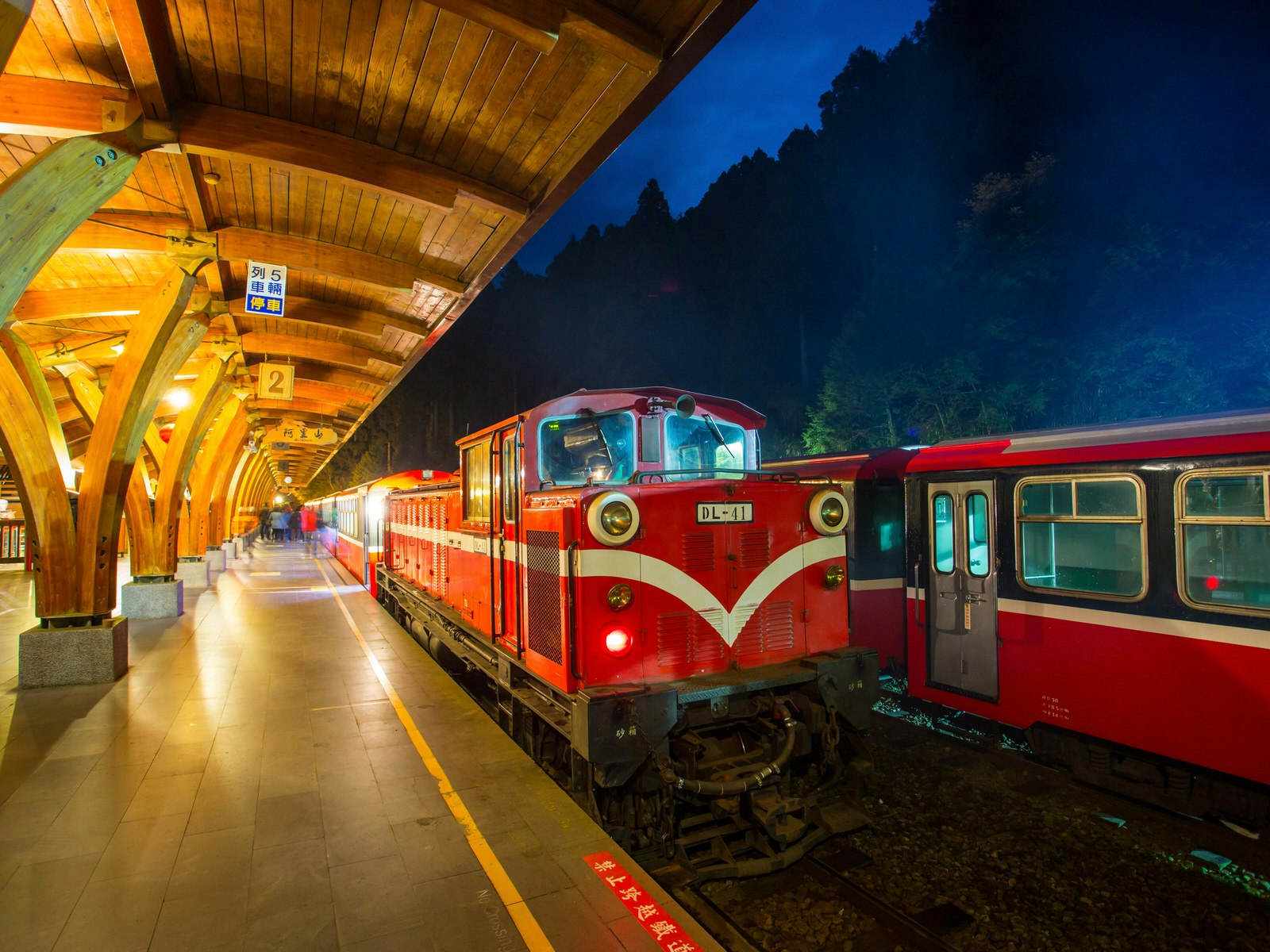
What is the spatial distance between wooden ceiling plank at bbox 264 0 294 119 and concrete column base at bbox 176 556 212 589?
48.1ft

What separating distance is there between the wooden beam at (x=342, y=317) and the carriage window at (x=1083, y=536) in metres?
8.10

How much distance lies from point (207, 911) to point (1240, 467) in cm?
699

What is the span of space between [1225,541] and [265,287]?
971 centimetres

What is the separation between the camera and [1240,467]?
4.71 metres

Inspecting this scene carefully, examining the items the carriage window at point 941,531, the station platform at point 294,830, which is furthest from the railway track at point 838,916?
the carriage window at point 941,531

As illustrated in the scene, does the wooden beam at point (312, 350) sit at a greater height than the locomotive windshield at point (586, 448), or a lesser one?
greater

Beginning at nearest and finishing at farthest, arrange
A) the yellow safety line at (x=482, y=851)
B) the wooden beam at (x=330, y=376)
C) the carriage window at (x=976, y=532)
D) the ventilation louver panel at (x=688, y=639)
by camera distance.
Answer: the yellow safety line at (x=482, y=851)
the ventilation louver panel at (x=688, y=639)
the carriage window at (x=976, y=532)
the wooden beam at (x=330, y=376)

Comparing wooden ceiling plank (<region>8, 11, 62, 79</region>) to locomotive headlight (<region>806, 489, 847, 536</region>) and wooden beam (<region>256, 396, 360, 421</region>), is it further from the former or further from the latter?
wooden beam (<region>256, 396, 360, 421</region>)

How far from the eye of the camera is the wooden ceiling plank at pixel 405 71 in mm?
4547

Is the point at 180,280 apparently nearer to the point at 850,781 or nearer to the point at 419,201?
the point at 419,201

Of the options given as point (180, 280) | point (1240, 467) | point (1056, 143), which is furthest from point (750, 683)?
point (1056, 143)

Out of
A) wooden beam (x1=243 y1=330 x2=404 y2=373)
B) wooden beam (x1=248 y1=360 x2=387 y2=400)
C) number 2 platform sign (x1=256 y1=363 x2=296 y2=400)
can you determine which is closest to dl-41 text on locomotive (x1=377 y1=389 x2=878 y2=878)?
wooden beam (x1=243 y1=330 x2=404 y2=373)

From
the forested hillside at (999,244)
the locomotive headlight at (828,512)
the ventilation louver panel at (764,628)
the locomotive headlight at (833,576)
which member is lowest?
the ventilation louver panel at (764,628)

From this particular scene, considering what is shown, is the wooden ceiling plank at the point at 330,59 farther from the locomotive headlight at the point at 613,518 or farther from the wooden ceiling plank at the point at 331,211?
the locomotive headlight at the point at 613,518
